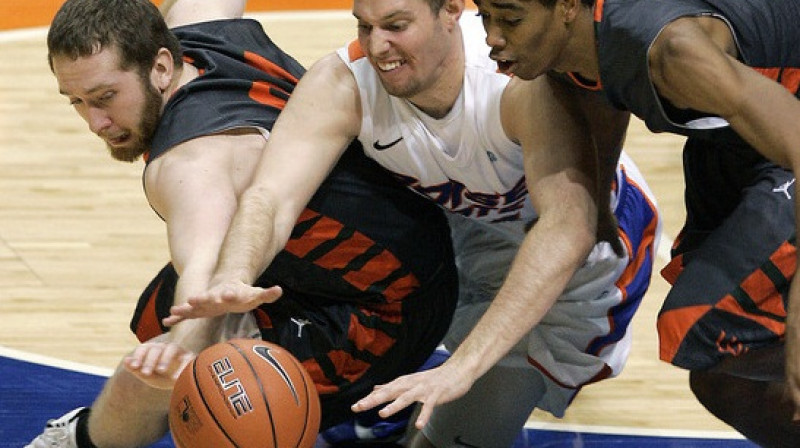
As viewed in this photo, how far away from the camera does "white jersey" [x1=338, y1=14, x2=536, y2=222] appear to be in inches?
184

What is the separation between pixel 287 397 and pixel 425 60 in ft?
3.43

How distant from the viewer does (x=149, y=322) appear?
5.21m

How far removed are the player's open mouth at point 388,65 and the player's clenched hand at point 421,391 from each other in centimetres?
91

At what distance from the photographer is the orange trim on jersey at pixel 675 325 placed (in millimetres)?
4312

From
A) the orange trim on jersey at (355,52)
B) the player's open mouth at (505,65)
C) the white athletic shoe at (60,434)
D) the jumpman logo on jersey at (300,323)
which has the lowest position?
the white athletic shoe at (60,434)

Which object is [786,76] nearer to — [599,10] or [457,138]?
[599,10]

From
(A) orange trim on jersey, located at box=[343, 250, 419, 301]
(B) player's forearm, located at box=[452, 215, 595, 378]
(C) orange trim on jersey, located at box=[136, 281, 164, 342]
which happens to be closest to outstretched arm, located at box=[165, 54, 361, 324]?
(A) orange trim on jersey, located at box=[343, 250, 419, 301]

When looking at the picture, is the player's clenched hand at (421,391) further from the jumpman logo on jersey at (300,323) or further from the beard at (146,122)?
the beard at (146,122)

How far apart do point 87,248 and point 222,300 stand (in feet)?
10.2

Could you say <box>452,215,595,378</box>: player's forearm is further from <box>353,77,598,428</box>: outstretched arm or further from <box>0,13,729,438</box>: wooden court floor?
<box>0,13,729,438</box>: wooden court floor

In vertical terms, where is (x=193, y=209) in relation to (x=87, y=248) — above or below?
above

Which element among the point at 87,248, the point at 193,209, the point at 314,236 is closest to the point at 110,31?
the point at 193,209

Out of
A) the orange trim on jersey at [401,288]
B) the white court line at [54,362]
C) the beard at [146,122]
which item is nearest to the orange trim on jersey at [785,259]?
the orange trim on jersey at [401,288]

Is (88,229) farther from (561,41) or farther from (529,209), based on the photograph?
(561,41)
